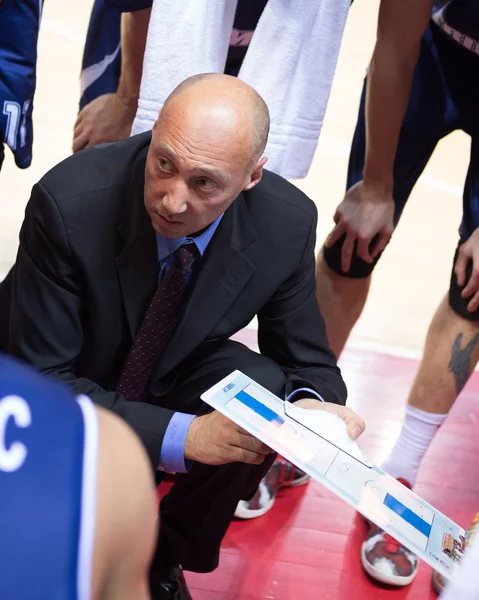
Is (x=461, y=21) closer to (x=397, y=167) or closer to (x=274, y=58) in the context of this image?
(x=397, y=167)

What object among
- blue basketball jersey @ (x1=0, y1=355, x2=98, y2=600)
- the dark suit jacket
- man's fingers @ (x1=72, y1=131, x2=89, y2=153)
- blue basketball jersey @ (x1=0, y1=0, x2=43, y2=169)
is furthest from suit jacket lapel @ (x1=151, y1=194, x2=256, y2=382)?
blue basketball jersey @ (x1=0, y1=355, x2=98, y2=600)

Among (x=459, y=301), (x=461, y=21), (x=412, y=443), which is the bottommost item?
(x=412, y=443)

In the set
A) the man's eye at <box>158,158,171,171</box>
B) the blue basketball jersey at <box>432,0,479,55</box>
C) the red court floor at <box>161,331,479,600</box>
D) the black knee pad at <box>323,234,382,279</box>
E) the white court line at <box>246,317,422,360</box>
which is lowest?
the white court line at <box>246,317,422,360</box>

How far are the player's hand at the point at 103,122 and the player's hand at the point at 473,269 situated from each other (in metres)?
0.81

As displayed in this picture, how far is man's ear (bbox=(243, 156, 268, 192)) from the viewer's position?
1.40m

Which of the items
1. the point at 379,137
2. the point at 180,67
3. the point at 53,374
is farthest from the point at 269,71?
the point at 53,374

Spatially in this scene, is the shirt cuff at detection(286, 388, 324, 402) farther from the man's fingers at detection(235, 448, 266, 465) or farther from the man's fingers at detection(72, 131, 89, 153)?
the man's fingers at detection(72, 131, 89, 153)

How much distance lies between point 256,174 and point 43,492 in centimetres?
99

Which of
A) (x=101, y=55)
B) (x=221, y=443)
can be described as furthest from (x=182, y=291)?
(x=101, y=55)

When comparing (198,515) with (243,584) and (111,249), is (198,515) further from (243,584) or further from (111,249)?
(111,249)

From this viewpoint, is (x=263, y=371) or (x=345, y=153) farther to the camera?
(x=345, y=153)

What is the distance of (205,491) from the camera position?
1.46 m

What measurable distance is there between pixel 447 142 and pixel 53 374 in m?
4.50

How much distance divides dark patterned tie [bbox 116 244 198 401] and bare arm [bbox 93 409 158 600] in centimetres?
87
